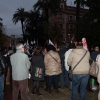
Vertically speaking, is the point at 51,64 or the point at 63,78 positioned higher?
the point at 51,64

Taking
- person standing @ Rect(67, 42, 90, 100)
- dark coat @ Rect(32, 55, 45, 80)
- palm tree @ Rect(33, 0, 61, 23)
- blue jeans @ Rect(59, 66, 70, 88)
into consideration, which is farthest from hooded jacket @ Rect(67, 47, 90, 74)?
palm tree @ Rect(33, 0, 61, 23)

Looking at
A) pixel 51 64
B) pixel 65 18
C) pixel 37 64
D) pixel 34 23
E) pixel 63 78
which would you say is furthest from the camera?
pixel 65 18

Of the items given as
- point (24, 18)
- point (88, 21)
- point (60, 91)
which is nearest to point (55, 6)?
point (24, 18)

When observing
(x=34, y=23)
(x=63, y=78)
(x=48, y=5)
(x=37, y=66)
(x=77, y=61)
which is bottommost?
(x=63, y=78)

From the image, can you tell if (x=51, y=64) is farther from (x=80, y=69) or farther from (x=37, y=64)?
(x=80, y=69)

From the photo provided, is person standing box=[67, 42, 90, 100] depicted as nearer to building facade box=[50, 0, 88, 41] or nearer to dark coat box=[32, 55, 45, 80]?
dark coat box=[32, 55, 45, 80]

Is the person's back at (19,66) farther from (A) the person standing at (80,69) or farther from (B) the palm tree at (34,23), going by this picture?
(B) the palm tree at (34,23)

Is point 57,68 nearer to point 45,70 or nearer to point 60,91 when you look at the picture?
point 45,70

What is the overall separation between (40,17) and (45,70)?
1743 inches

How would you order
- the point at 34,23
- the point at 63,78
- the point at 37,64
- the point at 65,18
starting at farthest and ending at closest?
1. the point at 65,18
2. the point at 34,23
3. the point at 63,78
4. the point at 37,64

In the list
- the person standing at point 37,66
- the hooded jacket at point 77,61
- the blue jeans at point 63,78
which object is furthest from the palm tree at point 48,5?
the hooded jacket at point 77,61

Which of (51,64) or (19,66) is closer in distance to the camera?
(19,66)

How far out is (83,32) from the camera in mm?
19344

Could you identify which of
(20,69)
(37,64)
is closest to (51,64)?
(37,64)
